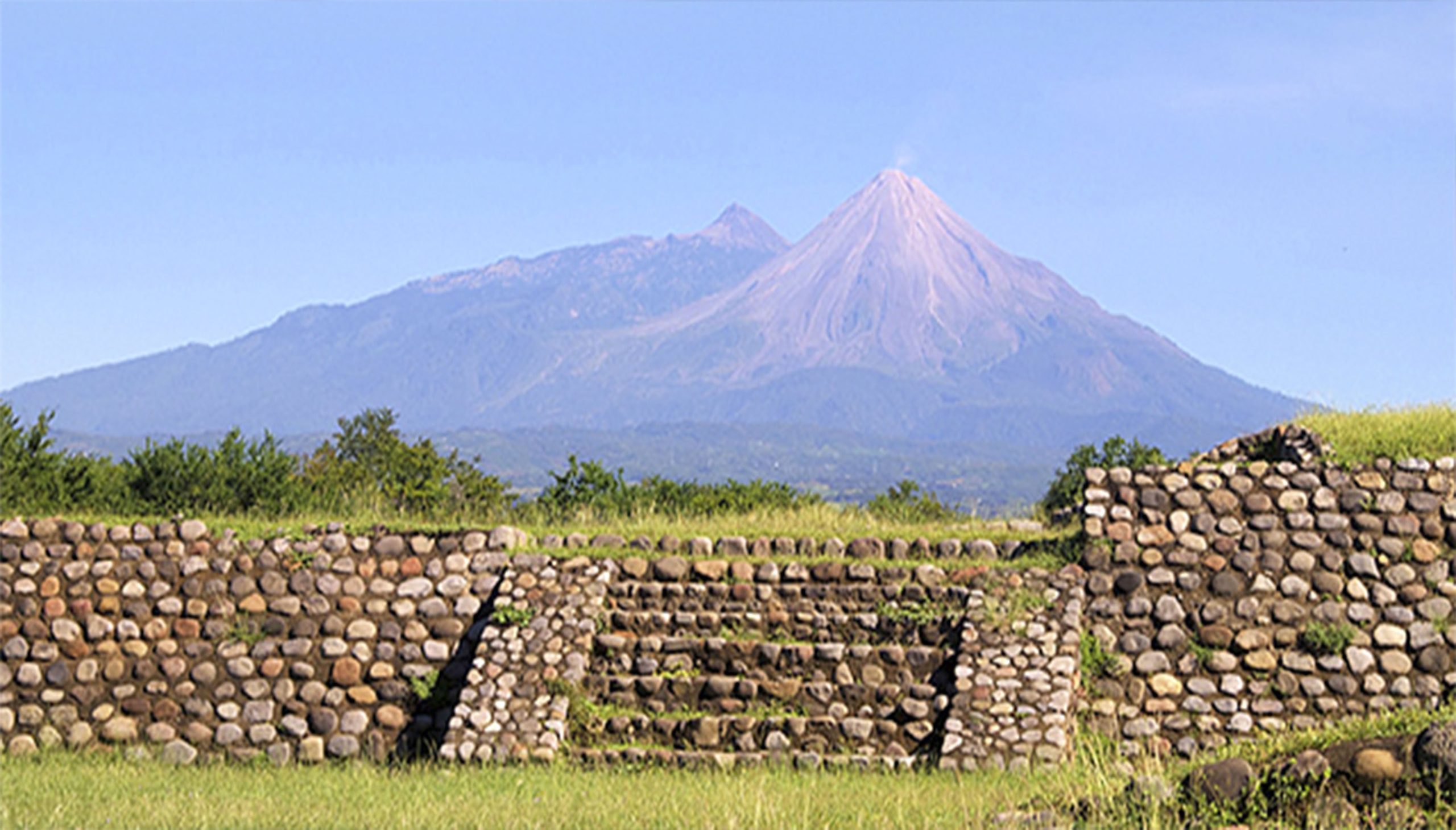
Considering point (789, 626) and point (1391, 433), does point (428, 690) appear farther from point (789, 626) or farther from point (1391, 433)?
point (1391, 433)

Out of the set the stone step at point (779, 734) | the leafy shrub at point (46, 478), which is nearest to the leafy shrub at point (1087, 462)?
the stone step at point (779, 734)

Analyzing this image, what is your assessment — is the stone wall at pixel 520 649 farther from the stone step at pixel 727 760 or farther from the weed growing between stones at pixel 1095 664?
the weed growing between stones at pixel 1095 664

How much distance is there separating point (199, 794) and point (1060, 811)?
8.62 m

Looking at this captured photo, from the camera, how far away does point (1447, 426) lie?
70.2 feet

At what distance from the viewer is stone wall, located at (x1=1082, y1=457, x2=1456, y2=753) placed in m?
19.0

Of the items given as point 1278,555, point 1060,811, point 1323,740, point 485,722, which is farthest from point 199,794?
point 1278,555

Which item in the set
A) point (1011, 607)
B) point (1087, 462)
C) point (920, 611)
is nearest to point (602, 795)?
point (920, 611)

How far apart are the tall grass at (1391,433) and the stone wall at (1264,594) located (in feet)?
1.86

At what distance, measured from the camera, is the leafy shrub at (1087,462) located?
2991 centimetres

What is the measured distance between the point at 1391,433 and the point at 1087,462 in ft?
64.2

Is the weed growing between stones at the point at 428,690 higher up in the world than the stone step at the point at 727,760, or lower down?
higher up

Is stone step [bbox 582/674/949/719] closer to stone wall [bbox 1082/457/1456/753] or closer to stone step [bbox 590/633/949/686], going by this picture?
stone step [bbox 590/633/949/686]

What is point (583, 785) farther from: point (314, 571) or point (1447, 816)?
point (1447, 816)

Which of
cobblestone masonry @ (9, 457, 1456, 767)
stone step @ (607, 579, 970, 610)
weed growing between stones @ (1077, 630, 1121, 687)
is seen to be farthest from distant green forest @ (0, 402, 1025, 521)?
weed growing between stones @ (1077, 630, 1121, 687)
